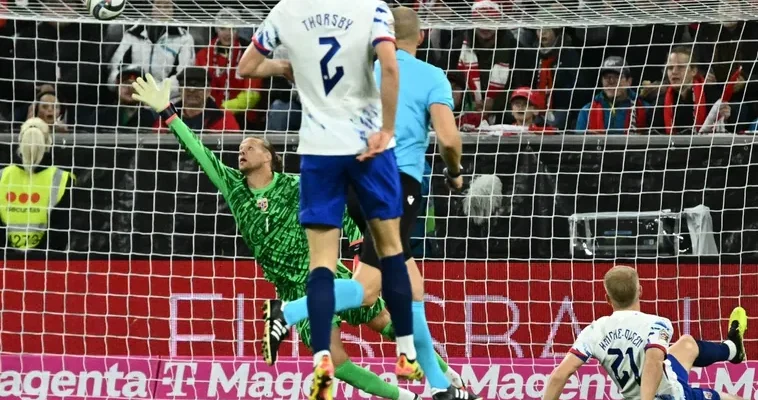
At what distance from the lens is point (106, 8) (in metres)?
9.29

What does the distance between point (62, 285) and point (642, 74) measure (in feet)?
15.6

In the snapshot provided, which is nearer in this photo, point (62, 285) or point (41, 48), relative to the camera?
point (62, 285)

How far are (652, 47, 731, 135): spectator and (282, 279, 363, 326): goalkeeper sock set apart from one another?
4986 millimetres

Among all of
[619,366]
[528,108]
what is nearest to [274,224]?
[619,366]

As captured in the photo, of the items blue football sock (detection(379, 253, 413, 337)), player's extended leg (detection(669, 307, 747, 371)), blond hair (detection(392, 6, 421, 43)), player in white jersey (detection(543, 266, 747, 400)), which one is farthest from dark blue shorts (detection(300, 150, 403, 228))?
player's extended leg (detection(669, 307, 747, 371))

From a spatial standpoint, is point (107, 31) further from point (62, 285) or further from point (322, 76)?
point (322, 76)

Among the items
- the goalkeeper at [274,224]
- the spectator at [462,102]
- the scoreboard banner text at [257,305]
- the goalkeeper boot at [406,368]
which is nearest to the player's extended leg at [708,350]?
the scoreboard banner text at [257,305]

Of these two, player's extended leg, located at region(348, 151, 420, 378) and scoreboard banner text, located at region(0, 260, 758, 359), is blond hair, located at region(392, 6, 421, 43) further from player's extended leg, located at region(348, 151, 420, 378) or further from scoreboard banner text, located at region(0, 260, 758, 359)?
scoreboard banner text, located at region(0, 260, 758, 359)

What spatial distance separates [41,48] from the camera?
12.1 m

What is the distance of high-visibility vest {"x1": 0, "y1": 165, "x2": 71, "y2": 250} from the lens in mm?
10734

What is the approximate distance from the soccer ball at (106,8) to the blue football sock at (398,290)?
3630mm

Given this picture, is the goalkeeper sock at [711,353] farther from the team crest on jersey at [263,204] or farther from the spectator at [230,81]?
the spectator at [230,81]

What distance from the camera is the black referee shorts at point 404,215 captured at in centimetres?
696

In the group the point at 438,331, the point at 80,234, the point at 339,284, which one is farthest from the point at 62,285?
the point at 339,284
